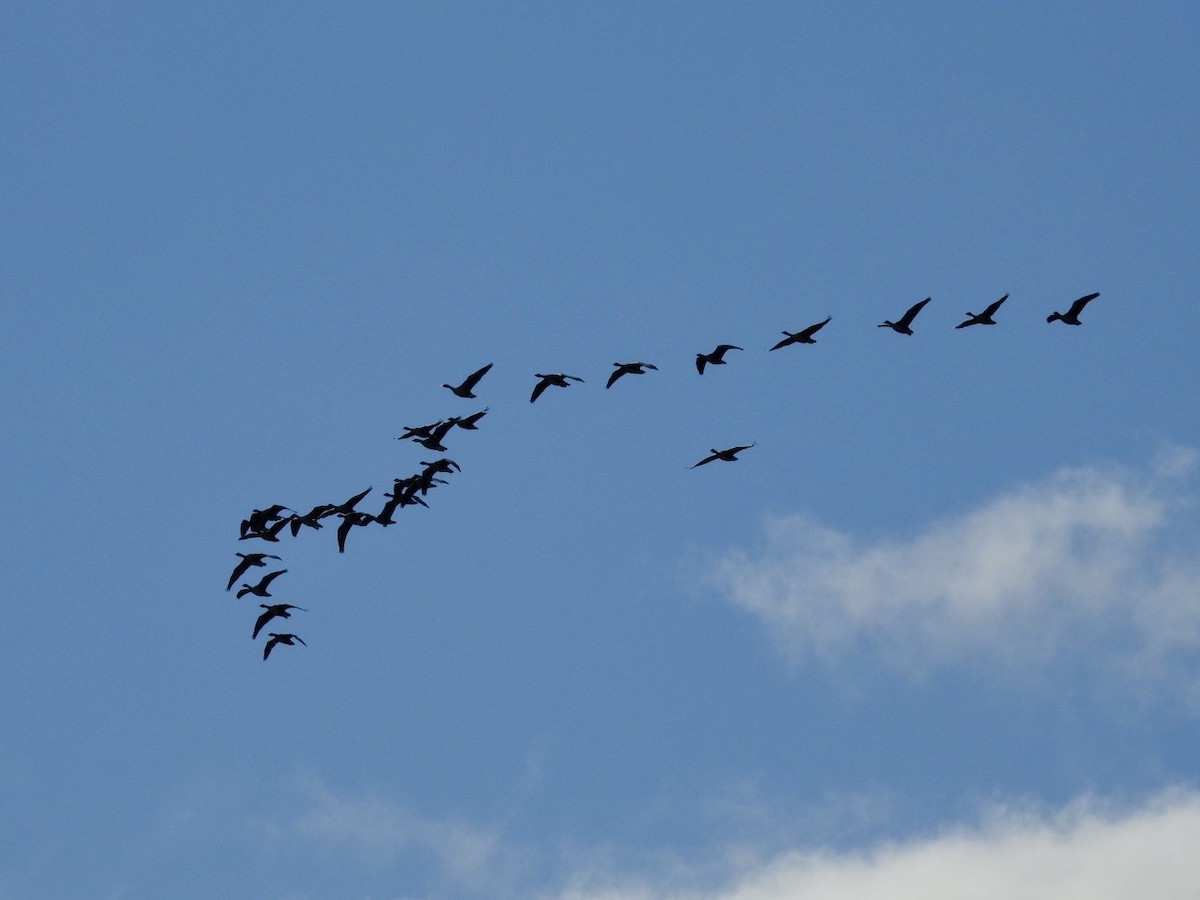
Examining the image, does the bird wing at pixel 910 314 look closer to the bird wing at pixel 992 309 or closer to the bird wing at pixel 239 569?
the bird wing at pixel 992 309

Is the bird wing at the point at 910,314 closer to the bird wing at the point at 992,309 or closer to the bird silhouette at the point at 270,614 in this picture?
the bird wing at the point at 992,309

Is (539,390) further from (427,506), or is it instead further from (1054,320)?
(1054,320)

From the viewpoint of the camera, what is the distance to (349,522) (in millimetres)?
104312

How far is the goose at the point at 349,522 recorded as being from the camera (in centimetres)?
10369

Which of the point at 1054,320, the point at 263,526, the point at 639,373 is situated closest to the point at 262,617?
the point at 263,526

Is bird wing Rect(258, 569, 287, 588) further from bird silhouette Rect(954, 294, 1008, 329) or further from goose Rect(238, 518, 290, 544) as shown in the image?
bird silhouette Rect(954, 294, 1008, 329)

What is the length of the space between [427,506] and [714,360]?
589 inches

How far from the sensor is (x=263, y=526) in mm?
102812

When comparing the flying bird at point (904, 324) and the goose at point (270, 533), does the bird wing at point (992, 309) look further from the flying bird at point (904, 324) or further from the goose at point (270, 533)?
the goose at point (270, 533)

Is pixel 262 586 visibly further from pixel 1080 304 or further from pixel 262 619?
pixel 1080 304

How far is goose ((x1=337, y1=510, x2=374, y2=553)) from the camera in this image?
103688 millimetres

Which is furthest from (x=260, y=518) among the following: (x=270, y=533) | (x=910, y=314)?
(x=910, y=314)

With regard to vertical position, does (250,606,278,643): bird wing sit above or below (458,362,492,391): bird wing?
below

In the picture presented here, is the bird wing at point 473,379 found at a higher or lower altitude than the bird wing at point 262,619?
higher
